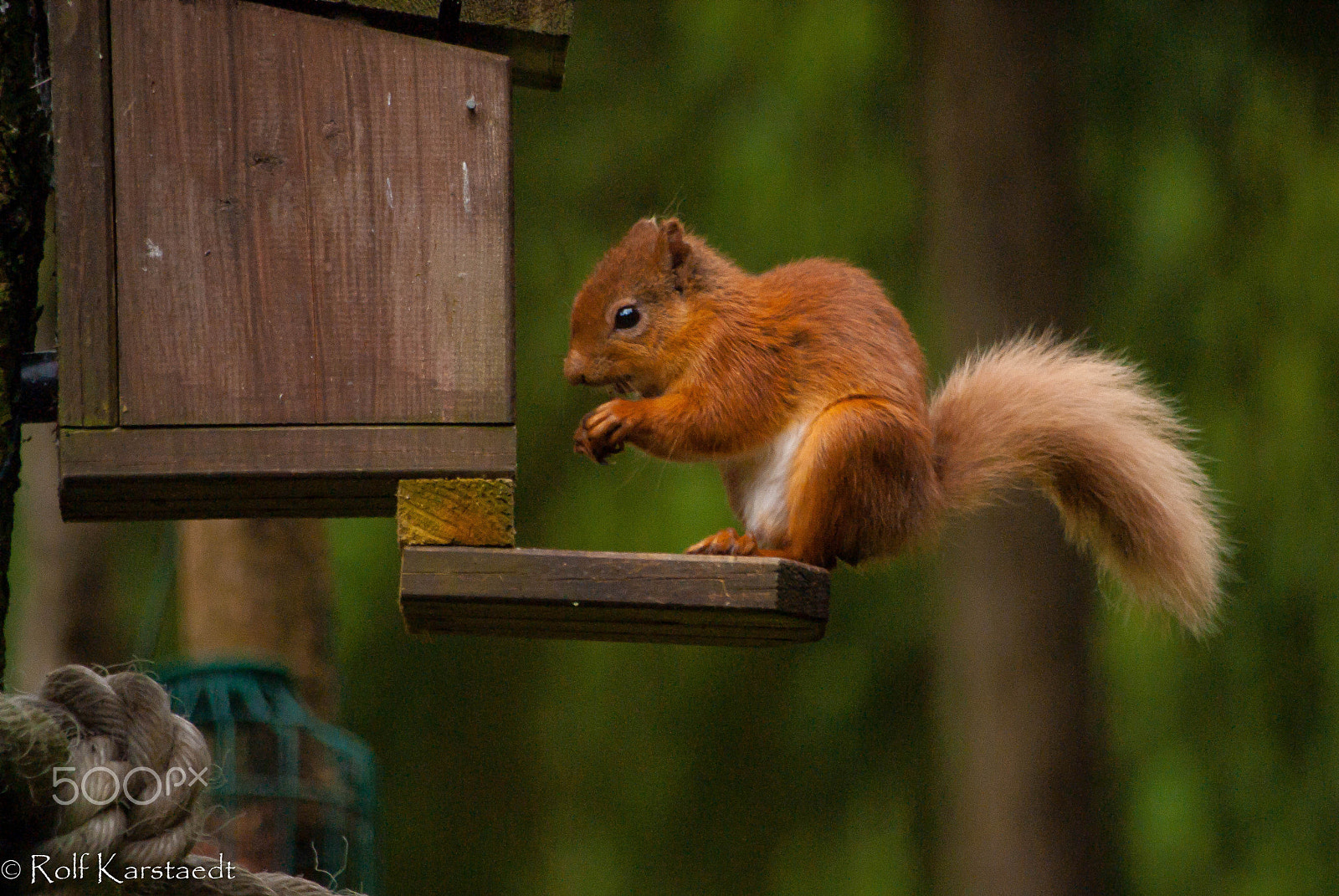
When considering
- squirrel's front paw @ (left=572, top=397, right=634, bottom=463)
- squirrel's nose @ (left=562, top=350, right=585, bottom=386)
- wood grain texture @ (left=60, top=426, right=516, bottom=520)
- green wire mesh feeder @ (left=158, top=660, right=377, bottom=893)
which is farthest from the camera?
green wire mesh feeder @ (left=158, top=660, right=377, bottom=893)

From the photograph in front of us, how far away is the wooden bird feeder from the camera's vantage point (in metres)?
1.87

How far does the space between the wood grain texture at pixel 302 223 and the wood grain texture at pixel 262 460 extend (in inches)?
0.9

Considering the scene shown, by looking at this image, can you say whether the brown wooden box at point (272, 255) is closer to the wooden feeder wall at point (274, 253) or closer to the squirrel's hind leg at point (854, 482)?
the wooden feeder wall at point (274, 253)

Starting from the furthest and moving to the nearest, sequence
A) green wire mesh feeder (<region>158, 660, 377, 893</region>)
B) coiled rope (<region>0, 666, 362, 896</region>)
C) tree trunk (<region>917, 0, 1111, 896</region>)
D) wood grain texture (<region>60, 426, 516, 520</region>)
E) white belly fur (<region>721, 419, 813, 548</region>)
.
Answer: tree trunk (<region>917, 0, 1111, 896</region>), green wire mesh feeder (<region>158, 660, 377, 893</region>), white belly fur (<region>721, 419, 813, 548</region>), wood grain texture (<region>60, 426, 516, 520</region>), coiled rope (<region>0, 666, 362, 896</region>)

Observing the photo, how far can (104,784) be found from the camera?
1.47 meters

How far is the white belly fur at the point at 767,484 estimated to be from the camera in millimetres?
2342

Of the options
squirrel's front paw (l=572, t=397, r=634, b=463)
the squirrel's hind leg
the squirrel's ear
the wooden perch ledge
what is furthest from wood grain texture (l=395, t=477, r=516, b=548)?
the squirrel's ear

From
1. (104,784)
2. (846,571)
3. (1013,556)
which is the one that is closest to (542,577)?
(104,784)

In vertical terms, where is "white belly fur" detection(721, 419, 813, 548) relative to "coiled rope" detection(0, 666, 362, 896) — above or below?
above

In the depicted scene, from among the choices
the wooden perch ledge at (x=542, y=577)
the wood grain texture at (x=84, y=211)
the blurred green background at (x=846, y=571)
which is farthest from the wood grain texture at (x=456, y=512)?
the blurred green background at (x=846, y=571)

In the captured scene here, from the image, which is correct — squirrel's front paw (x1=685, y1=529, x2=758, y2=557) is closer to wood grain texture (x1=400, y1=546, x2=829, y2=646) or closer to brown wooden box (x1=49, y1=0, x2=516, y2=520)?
wood grain texture (x1=400, y1=546, x2=829, y2=646)

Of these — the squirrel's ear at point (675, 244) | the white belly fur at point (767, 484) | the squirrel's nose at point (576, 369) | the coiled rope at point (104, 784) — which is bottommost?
the coiled rope at point (104, 784)

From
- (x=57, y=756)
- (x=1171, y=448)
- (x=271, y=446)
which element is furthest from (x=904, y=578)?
(x=57, y=756)

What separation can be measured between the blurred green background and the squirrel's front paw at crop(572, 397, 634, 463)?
2.35 meters
